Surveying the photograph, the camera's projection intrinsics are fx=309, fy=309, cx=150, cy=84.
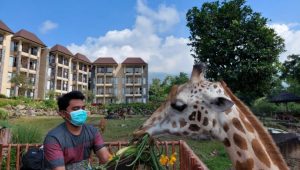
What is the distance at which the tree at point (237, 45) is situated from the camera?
868 inches

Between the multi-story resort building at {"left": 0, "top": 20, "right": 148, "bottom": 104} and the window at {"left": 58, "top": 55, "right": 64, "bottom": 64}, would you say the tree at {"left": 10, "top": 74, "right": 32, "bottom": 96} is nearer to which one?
the multi-story resort building at {"left": 0, "top": 20, "right": 148, "bottom": 104}

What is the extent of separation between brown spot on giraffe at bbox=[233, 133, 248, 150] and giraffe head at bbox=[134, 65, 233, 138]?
0.51ft

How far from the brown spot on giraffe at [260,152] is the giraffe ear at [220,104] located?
1.42ft

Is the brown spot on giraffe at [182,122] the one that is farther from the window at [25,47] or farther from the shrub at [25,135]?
the window at [25,47]

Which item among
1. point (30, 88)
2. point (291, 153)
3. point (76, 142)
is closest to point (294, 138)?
point (291, 153)

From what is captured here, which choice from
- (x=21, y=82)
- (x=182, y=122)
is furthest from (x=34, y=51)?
(x=182, y=122)

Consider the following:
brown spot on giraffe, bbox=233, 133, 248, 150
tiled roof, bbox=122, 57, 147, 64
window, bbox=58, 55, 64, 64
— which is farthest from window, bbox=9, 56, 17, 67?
brown spot on giraffe, bbox=233, 133, 248, 150

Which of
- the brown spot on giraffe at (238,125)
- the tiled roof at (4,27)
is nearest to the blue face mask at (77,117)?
the brown spot on giraffe at (238,125)

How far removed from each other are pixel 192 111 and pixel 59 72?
69619 mm

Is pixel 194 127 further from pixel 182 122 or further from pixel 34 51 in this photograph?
pixel 34 51

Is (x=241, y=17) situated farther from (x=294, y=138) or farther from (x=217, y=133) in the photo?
(x=217, y=133)

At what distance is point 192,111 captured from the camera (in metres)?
2.91

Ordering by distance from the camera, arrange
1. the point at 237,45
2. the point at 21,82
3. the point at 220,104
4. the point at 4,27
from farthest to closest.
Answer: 1. the point at 4,27
2. the point at 21,82
3. the point at 237,45
4. the point at 220,104

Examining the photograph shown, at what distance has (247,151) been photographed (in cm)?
279
